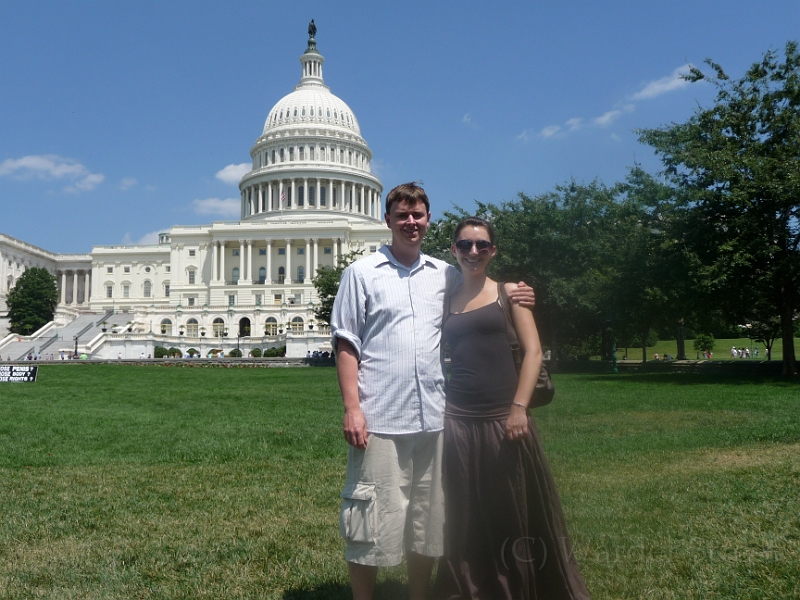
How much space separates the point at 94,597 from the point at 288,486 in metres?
3.12

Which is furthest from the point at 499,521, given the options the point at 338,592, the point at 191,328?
the point at 191,328

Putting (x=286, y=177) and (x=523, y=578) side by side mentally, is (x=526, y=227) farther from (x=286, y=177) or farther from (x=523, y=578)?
(x=286, y=177)

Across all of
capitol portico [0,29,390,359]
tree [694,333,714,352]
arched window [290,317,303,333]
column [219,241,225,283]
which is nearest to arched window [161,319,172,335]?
capitol portico [0,29,390,359]

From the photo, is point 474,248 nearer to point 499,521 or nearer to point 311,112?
point 499,521

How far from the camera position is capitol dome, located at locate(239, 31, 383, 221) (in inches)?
4104

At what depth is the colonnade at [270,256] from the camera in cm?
9619

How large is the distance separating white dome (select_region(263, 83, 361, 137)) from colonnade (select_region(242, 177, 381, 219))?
8666 mm

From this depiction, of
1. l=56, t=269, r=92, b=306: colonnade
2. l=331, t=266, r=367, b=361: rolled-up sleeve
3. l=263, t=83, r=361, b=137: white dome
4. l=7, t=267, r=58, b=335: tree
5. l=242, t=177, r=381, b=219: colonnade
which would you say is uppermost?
l=263, t=83, r=361, b=137: white dome

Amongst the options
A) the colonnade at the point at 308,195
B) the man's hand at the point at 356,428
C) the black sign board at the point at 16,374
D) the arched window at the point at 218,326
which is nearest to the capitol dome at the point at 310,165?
the colonnade at the point at 308,195

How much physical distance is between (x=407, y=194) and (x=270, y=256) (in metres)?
95.3

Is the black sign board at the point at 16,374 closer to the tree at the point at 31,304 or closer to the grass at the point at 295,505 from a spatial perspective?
the grass at the point at 295,505

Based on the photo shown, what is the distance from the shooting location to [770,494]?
6883mm

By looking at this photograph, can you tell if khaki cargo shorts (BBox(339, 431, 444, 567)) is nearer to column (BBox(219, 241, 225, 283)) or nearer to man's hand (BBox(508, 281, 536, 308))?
man's hand (BBox(508, 281, 536, 308))

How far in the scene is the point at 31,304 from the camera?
85625 millimetres
